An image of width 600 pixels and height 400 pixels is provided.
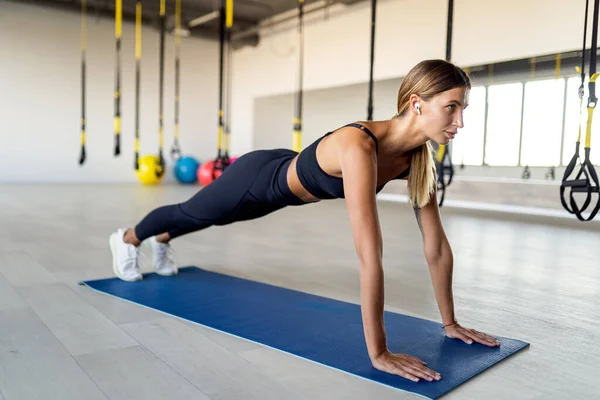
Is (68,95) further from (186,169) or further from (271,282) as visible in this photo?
(271,282)

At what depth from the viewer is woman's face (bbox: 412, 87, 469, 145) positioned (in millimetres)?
1387

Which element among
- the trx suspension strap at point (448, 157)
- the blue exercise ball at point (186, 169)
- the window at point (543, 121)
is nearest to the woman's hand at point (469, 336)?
the trx suspension strap at point (448, 157)

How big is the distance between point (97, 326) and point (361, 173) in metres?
1.03

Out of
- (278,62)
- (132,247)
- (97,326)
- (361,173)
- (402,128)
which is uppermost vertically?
(278,62)

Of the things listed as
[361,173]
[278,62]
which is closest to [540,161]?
[278,62]

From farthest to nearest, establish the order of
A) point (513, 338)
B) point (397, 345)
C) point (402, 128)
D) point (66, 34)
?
1. point (66, 34)
2. point (513, 338)
3. point (397, 345)
4. point (402, 128)

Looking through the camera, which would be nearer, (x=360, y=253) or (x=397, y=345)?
(x=360, y=253)

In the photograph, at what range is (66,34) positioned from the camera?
30.3ft

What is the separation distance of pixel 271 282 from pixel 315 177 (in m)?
0.97

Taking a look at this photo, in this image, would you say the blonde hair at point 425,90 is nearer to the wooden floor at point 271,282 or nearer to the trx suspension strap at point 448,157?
the wooden floor at point 271,282

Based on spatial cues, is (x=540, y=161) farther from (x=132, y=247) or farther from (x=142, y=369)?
(x=142, y=369)

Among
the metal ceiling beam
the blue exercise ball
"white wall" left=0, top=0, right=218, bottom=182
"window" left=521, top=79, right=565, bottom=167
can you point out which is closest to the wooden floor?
"window" left=521, top=79, right=565, bottom=167

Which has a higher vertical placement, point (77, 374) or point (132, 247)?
point (132, 247)

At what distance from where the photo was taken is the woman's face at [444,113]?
139 cm
